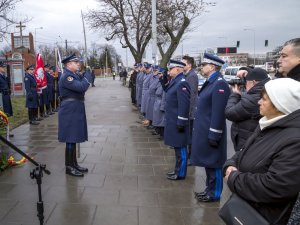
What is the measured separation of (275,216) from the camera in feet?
7.06

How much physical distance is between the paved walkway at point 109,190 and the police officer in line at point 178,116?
341 millimetres

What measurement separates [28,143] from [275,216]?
24.2 ft

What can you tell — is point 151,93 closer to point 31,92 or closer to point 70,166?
point 70,166

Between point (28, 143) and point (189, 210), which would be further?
point (28, 143)

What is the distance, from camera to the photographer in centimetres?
363

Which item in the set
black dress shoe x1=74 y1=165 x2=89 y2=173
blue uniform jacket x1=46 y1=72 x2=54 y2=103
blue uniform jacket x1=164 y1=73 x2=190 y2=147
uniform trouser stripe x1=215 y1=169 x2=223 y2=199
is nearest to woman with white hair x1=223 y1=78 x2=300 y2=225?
uniform trouser stripe x1=215 y1=169 x2=223 y2=199

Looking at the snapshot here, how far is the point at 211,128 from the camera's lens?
14.6 ft

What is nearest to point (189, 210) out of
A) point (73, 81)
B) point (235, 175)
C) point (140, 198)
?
point (140, 198)

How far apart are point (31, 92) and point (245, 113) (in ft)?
30.5

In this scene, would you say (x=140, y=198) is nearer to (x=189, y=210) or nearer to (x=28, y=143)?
(x=189, y=210)

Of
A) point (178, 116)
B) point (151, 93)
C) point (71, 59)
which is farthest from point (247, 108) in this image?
point (151, 93)

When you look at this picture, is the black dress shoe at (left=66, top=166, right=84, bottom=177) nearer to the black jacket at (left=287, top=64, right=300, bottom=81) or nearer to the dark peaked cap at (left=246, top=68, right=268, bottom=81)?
the dark peaked cap at (left=246, top=68, right=268, bottom=81)

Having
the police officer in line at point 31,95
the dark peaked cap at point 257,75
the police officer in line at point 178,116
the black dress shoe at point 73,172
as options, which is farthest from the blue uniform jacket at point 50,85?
the dark peaked cap at point 257,75

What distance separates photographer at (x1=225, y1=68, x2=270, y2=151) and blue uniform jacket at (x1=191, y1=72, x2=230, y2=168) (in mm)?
511
